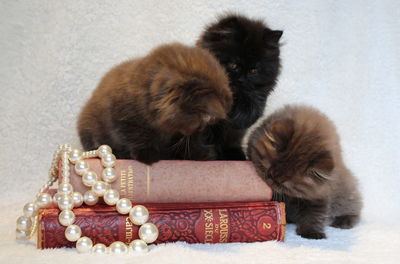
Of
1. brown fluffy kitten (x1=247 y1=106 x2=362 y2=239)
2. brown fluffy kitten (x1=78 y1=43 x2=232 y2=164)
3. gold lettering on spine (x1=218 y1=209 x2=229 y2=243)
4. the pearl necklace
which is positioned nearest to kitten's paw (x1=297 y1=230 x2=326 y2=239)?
brown fluffy kitten (x1=247 y1=106 x2=362 y2=239)

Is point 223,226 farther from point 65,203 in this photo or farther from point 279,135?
point 65,203

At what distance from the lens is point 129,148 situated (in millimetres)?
1342

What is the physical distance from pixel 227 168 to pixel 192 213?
0.20 metres

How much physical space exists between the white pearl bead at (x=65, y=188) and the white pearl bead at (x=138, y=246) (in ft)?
0.85

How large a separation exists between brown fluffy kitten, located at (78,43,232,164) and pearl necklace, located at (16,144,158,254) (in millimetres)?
117

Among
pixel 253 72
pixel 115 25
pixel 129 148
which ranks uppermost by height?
pixel 115 25

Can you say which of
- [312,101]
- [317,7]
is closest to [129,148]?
[312,101]

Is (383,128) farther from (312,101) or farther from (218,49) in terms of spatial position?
(218,49)

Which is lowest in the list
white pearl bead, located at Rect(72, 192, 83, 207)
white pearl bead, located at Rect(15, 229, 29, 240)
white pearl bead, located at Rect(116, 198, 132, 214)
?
white pearl bead, located at Rect(15, 229, 29, 240)

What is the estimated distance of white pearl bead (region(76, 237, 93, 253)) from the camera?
3.88 feet

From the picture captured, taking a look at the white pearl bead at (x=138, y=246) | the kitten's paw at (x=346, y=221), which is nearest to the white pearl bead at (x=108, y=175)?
the white pearl bead at (x=138, y=246)

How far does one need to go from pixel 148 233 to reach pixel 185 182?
217 millimetres

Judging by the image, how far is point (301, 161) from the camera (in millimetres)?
1357

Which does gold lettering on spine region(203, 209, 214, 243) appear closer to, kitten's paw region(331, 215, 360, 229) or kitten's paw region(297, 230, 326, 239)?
kitten's paw region(297, 230, 326, 239)
